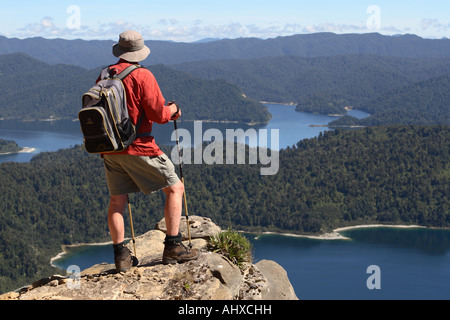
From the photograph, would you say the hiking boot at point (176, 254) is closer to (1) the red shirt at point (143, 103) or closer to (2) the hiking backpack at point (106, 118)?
(1) the red shirt at point (143, 103)

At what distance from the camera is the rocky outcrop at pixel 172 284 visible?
863 cm

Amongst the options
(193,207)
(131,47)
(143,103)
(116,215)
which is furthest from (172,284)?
(193,207)

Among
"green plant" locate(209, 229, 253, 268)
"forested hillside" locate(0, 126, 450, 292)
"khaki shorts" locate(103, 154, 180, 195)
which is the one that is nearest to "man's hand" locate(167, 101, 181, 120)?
"khaki shorts" locate(103, 154, 180, 195)

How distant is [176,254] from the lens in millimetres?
9562

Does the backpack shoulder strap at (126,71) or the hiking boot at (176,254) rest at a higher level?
the backpack shoulder strap at (126,71)

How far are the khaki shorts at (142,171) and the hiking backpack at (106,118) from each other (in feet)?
1.50

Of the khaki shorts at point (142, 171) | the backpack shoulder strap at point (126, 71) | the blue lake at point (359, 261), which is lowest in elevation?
the blue lake at point (359, 261)

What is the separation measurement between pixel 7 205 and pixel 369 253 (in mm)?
107268

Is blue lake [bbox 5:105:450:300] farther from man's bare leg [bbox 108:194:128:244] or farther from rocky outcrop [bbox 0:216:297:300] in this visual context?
man's bare leg [bbox 108:194:128:244]

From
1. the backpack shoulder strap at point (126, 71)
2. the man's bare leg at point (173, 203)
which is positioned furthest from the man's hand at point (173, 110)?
the man's bare leg at point (173, 203)

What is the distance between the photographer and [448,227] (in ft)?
594

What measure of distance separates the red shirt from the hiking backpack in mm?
149

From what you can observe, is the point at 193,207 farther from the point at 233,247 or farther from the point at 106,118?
the point at 106,118

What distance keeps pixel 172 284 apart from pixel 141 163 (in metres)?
2.01
